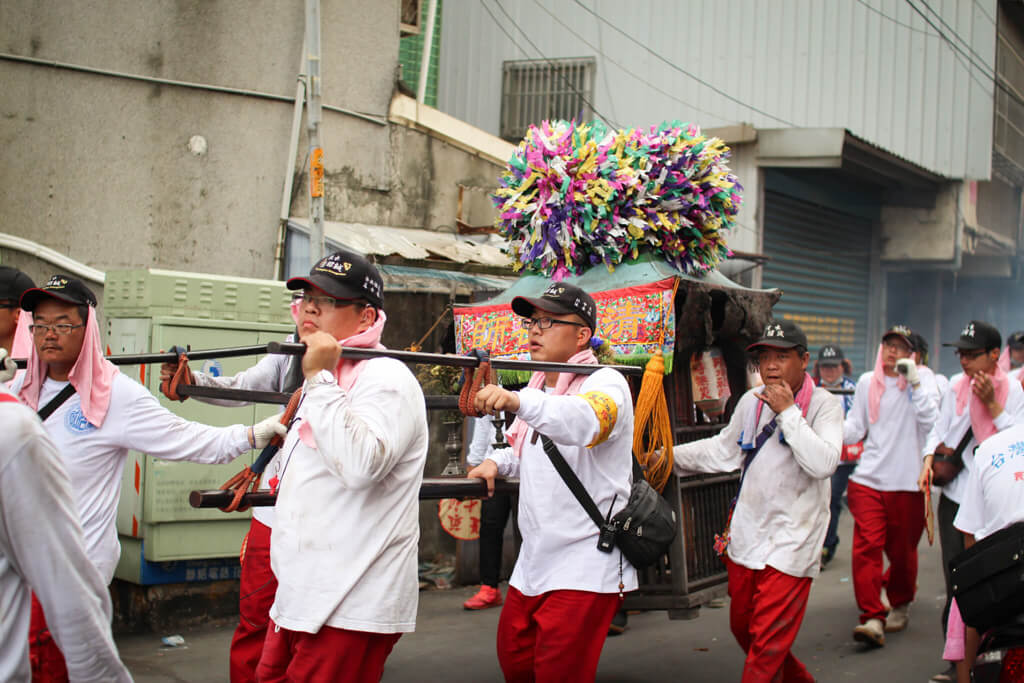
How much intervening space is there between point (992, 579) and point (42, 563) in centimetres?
305

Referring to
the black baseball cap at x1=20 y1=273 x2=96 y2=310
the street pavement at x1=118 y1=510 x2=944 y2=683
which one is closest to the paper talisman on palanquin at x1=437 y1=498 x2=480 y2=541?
the street pavement at x1=118 y1=510 x2=944 y2=683

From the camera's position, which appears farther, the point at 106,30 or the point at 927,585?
the point at 927,585

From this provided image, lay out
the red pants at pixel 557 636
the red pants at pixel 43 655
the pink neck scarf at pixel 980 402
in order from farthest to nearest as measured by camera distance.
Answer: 1. the pink neck scarf at pixel 980 402
2. the red pants at pixel 557 636
3. the red pants at pixel 43 655

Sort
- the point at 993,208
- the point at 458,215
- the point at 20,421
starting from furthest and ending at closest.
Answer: the point at 993,208 < the point at 458,215 < the point at 20,421

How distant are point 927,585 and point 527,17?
33.1ft

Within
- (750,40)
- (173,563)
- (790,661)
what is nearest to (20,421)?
(790,661)

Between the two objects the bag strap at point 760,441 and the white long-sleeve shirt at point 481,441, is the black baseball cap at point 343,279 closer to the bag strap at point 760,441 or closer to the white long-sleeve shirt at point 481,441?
the bag strap at point 760,441

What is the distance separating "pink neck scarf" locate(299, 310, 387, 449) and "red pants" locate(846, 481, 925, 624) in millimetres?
4941

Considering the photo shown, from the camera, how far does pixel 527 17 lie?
15.1m

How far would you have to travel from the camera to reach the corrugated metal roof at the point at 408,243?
8.48 meters

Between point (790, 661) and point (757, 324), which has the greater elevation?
point (757, 324)

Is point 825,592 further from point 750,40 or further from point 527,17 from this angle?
point 527,17

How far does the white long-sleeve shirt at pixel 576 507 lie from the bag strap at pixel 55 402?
1.86 meters

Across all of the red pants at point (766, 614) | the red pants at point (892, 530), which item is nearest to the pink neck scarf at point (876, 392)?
the red pants at point (892, 530)
